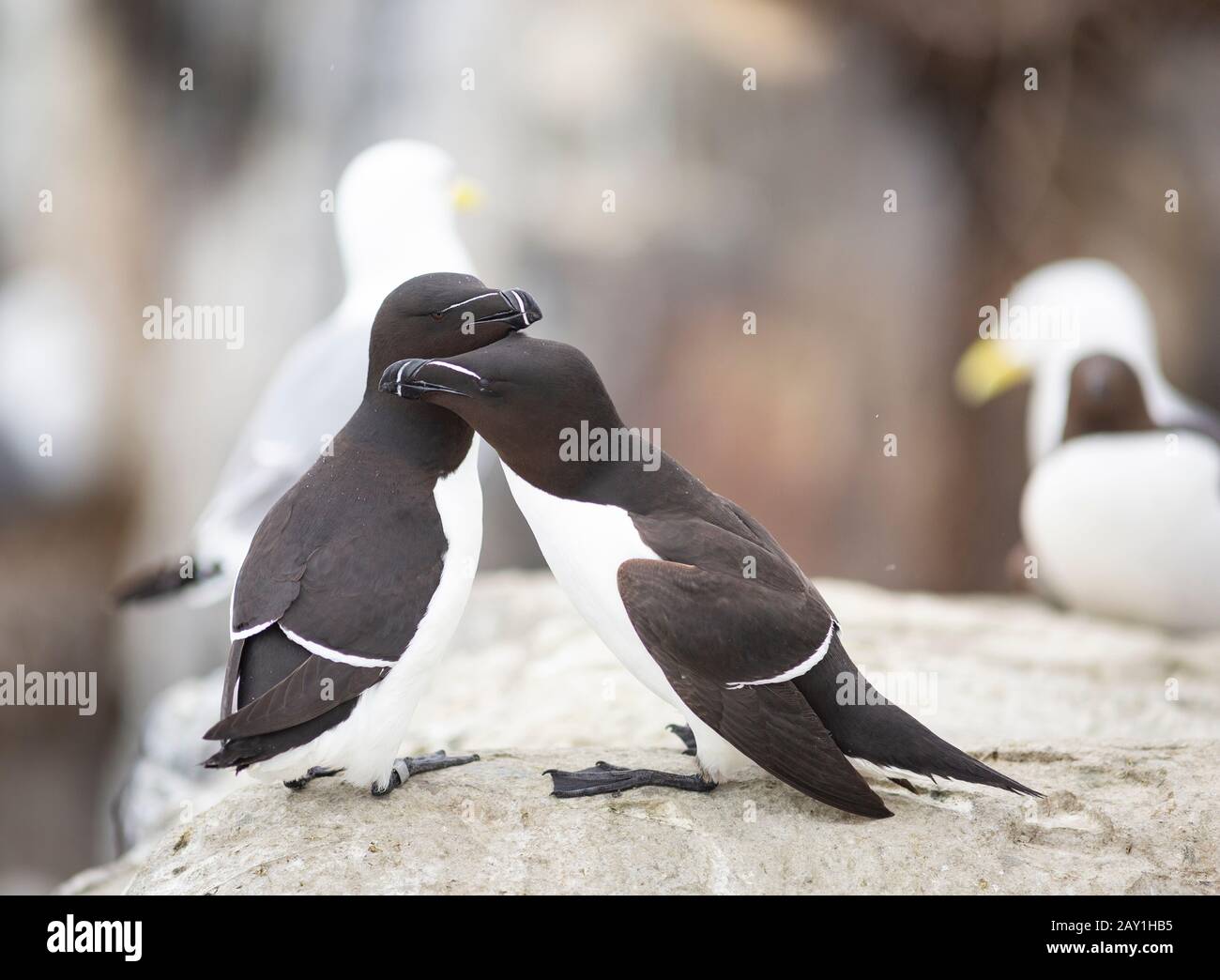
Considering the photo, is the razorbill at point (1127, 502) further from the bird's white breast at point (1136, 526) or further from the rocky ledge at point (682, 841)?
the rocky ledge at point (682, 841)

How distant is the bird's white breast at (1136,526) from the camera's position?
5391 mm

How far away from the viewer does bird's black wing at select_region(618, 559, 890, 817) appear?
2.46m

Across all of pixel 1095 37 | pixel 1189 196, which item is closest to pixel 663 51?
pixel 1095 37

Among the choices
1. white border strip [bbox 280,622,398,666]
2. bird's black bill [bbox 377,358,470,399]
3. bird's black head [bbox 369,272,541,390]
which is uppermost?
bird's black head [bbox 369,272,541,390]

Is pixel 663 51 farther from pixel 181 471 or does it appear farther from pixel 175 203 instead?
pixel 181 471

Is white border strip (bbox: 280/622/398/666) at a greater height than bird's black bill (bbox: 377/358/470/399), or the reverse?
bird's black bill (bbox: 377/358/470/399)

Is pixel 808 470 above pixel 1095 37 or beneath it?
beneath

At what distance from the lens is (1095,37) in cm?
712

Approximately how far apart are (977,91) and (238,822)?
6.22 meters

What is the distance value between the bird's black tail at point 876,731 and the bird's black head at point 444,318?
1.01m
